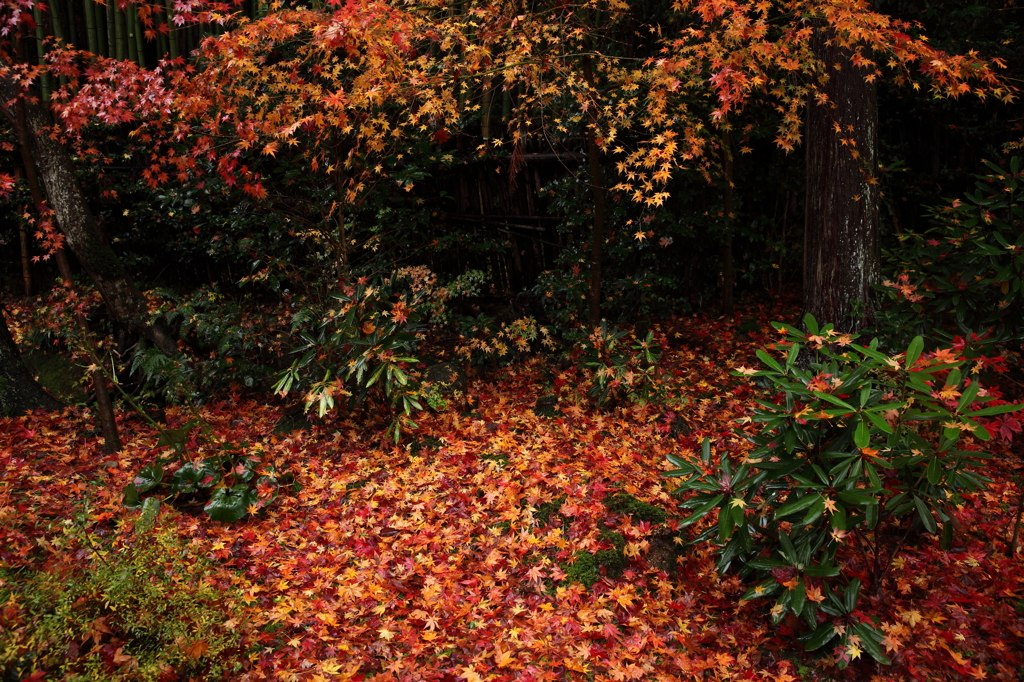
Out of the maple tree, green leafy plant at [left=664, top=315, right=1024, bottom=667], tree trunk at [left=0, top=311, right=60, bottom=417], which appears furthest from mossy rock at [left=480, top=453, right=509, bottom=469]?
tree trunk at [left=0, top=311, right=60, bottom=417]

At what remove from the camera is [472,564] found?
3.68 meters

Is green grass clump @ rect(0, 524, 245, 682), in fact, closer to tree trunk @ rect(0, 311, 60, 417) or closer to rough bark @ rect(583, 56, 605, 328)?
tree trunk @ rect(0, 311, 60, 417)

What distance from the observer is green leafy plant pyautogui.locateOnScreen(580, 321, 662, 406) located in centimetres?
522

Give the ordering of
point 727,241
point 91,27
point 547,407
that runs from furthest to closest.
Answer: point 91,27, point 727,241, point 547,407

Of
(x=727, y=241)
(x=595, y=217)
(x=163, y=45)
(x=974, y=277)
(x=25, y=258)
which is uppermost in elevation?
(x=163, y=45)

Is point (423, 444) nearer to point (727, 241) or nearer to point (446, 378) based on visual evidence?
point (446, 378)

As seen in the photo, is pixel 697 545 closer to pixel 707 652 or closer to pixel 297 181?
pixel 707 652

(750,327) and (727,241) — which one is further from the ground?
(727,241)

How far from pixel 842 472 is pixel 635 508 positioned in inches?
57.0

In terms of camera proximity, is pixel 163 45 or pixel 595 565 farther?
pixel 163 45

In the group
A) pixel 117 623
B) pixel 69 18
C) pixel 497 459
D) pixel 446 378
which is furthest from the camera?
pixel 69 18

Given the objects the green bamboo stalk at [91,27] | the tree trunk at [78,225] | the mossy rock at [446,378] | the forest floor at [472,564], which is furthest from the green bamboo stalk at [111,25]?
the mossy rock at [446,378]

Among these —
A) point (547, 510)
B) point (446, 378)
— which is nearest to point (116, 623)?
point (547, 510)

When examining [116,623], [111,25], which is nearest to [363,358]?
[116,623]
